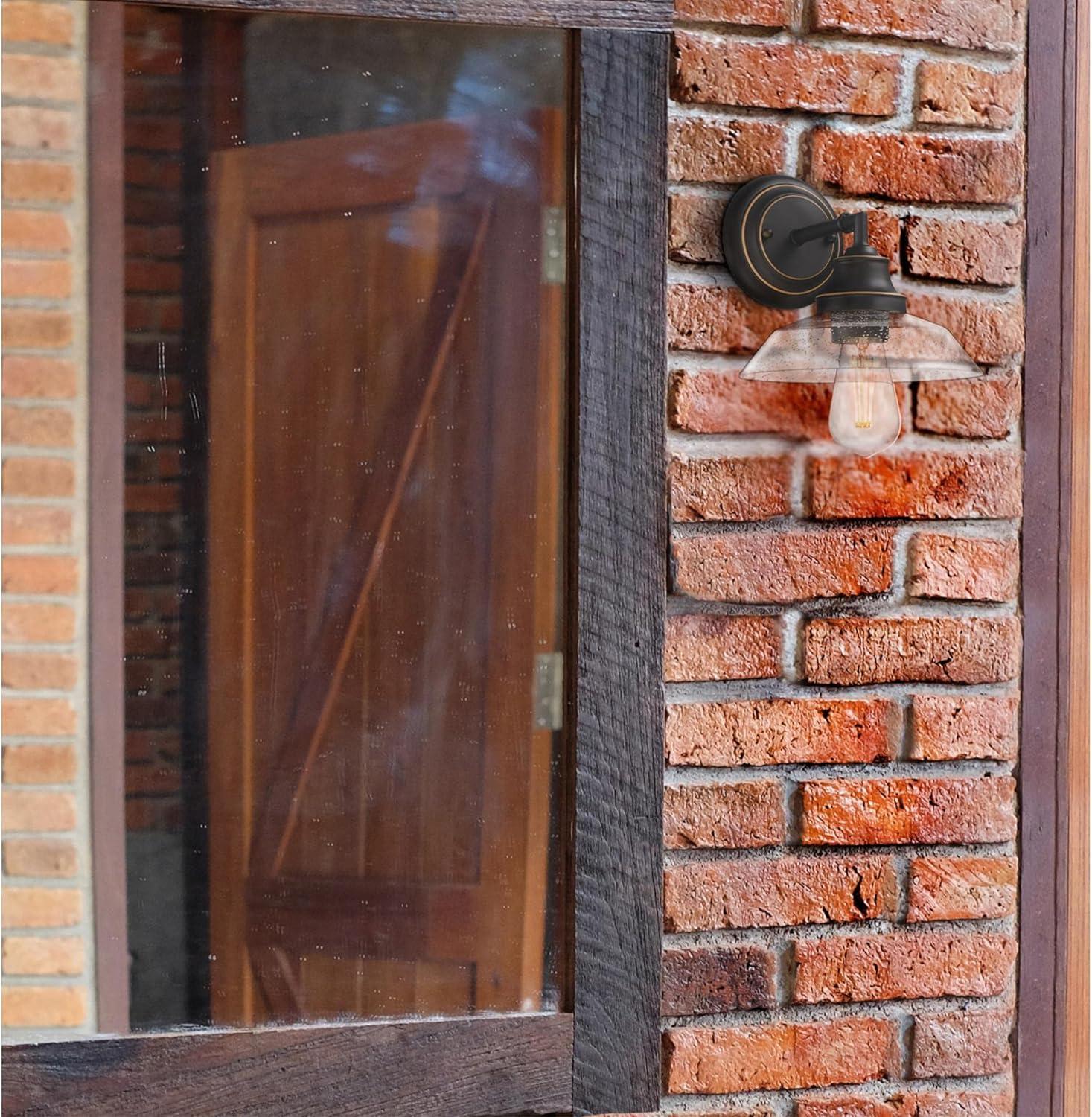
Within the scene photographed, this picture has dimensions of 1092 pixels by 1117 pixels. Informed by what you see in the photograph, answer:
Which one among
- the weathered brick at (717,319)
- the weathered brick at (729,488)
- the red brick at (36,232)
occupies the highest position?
the red brick at (36,232)

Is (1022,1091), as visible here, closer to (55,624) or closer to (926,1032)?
(926,1032)

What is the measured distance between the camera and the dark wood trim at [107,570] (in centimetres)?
110

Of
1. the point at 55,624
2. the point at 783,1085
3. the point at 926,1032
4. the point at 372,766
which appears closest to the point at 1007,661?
the point at 926,1032

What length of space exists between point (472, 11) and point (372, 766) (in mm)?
735

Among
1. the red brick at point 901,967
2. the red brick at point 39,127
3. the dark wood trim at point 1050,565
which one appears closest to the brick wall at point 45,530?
the red brick at point 39,127

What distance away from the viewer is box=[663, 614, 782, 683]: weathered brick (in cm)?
121

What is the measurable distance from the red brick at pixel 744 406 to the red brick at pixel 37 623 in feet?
2.02

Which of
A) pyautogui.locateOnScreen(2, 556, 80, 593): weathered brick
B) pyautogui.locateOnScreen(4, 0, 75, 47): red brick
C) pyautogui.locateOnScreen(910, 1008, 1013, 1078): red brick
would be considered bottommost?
pyautogui.locateOnScreen(910, 1008, 1013, 1078): red brick

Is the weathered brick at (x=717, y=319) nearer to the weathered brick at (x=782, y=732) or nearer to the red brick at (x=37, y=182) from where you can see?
the weathered brick at (x=782, y=732)

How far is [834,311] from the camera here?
3.67ft

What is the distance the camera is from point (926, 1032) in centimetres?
126

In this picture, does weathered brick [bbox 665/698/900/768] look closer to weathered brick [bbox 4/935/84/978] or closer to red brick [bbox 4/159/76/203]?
weathered brick [bbox 4/935/84/978]

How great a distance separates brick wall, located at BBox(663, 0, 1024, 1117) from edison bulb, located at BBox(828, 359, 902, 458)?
77mm

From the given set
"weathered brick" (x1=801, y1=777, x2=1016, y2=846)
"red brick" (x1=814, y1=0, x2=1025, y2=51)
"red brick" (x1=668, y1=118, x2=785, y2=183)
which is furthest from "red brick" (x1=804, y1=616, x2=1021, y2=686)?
"red brick" (x1=814, y1=0, x2=1025, y2=51)
